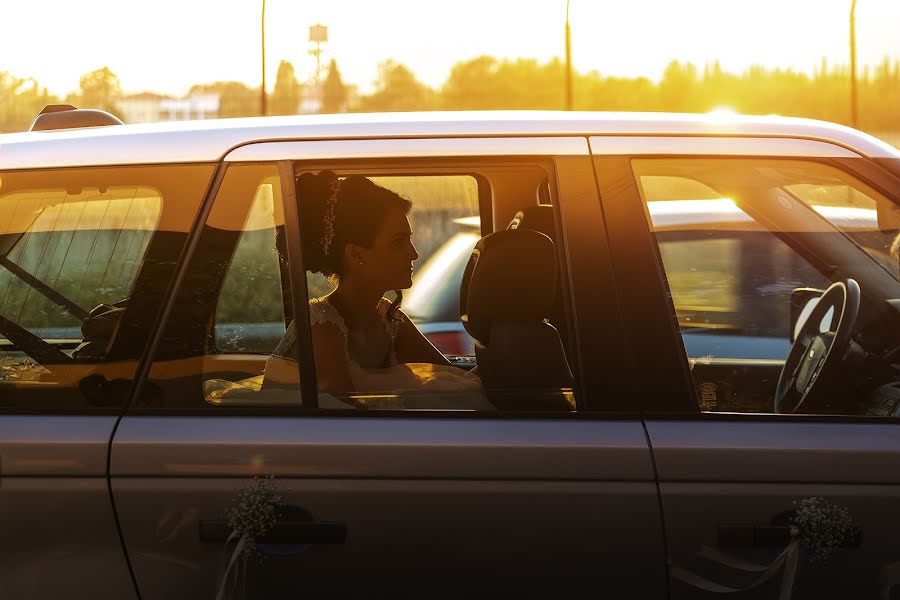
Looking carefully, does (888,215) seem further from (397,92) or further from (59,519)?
(397,92)

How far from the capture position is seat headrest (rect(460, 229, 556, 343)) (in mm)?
2615

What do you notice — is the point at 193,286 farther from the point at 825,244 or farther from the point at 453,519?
the point at 825,244

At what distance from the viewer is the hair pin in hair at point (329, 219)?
2658mm

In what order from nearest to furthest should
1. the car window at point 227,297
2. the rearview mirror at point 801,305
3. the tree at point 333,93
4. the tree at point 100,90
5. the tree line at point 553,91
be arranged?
the car window at point 227,297 < the rearview mirror at point 801,305 < the tree line at point 553,91 < the tree at point 100,90 < the tree at point 333,93

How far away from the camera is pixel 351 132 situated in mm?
2396

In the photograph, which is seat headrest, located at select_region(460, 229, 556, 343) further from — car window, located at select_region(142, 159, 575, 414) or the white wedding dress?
the white wedding dress

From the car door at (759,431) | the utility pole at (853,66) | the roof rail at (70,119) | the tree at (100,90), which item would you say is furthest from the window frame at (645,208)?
the tree at (100,90)

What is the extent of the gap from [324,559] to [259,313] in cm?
61

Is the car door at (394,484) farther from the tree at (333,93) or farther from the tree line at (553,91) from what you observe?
the tree at (333,93)

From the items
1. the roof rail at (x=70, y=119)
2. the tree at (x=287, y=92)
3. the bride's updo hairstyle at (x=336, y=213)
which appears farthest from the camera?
the tree at (x=287, y=92)

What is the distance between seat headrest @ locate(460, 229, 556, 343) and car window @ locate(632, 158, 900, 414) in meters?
0.26

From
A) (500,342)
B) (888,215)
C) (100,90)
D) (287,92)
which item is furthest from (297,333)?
(100,90)

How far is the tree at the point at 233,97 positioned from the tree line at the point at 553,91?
35 mm

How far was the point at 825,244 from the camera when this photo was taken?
2984 millimetres
